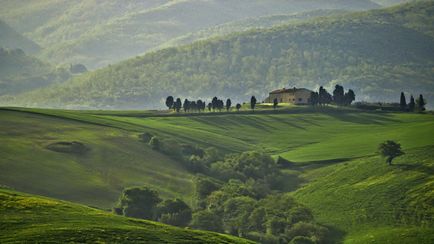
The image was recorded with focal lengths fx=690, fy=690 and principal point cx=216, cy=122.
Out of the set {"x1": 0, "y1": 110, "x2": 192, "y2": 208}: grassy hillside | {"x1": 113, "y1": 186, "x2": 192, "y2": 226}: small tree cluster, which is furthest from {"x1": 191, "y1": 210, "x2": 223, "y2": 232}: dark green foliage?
{"x1": 0, "y1": 110, "x2": 192, "y2": 208}: grassy hillside

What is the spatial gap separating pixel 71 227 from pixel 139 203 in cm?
4660

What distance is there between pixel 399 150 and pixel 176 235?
84071mm

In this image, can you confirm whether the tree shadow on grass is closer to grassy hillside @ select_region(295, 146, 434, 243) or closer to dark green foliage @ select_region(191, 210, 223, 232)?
grassy hillside @ select_region(295, 146, 434, 243)

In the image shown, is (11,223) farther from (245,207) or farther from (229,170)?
(229,170)

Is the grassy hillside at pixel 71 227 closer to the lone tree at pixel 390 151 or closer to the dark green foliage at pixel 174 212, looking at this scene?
the dark green foliage at pixel 174 212

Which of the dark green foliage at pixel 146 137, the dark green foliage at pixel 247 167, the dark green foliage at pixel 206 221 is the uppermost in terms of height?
the dark green foliage at pixel 146 137

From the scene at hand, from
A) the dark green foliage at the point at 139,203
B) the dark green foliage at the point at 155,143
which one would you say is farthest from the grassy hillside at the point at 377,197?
the dark green foliage at the point at 155,143

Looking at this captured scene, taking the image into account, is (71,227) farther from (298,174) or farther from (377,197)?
(298,174)

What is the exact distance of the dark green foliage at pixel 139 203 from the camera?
127m

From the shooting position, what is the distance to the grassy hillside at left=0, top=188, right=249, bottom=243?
3051 inches

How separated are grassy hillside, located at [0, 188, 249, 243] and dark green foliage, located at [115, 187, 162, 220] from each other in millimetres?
26471

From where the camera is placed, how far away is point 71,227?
82.7 meters

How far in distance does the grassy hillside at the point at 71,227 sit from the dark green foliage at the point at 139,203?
Result: 26.5 meters

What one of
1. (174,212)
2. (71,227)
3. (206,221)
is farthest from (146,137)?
(71,227)
